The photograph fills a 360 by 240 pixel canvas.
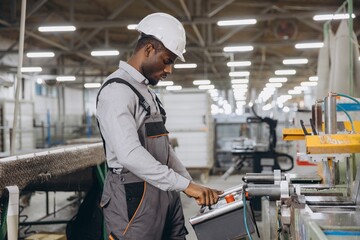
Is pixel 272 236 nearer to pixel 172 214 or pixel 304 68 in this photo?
pixel 172 214

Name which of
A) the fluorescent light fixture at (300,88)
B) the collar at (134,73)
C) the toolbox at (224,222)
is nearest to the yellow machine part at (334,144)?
the toolbox at (224,222)

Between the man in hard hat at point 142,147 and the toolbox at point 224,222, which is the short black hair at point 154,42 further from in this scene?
the toolbox at point 224,222

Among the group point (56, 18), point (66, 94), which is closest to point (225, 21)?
point (56, 18)

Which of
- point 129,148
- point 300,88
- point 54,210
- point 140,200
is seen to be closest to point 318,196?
point 140,200

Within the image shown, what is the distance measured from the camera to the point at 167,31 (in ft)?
6.32

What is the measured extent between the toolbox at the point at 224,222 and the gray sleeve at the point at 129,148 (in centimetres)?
17

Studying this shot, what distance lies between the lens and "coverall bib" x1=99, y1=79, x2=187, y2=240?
6.16ft

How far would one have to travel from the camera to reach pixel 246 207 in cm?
178

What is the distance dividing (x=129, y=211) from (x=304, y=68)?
1549cm

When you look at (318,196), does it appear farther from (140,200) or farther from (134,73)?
(134,73)

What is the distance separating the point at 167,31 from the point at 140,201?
80cm

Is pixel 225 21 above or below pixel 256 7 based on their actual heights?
below

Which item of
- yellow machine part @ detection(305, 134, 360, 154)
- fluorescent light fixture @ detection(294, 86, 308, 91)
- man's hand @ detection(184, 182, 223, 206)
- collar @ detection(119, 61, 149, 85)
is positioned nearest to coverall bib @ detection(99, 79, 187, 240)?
collar @ detection(119, 61, 149, 85)

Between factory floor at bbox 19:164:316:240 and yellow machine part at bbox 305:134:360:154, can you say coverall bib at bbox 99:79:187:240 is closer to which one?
yellow machine part at bbox 305:134:360:154
